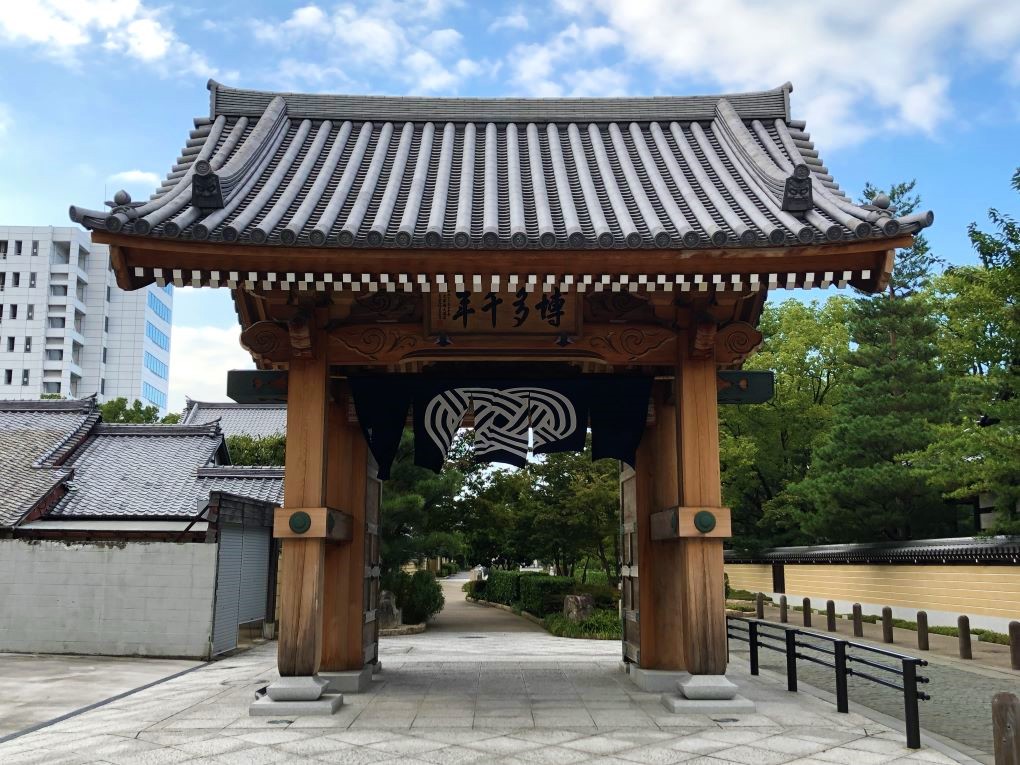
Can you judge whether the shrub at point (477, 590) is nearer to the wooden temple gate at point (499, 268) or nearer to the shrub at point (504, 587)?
the shrub at point (504, 587)

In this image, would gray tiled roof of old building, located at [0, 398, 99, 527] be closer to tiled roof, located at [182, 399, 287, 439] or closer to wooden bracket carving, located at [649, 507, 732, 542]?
tiled roof, located at [182, 399, 287, 439]

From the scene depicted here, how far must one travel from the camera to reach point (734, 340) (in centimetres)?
860

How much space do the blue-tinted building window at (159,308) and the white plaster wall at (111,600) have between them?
5975cm

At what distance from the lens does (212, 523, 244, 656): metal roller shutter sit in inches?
560

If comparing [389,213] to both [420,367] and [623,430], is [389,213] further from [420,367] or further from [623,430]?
[623,430]

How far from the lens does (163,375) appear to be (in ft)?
239

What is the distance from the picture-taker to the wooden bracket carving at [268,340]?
8234mm

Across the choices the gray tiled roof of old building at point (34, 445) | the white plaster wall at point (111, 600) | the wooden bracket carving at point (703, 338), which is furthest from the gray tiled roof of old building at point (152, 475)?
the wooden bracket carving at point (703, 338)

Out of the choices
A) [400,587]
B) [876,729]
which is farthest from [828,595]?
[876,729]

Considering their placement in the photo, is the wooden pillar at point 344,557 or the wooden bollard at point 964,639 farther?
the wooden bollard at point 964,639

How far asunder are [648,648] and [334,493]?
4119 millimetres

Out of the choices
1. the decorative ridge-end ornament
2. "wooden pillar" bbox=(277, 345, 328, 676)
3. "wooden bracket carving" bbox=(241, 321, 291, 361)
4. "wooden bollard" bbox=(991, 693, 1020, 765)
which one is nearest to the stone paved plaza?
"wooden pillar" bbox=(277, 345, 328, 676)

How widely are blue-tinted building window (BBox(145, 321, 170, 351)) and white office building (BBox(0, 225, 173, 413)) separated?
155 cm

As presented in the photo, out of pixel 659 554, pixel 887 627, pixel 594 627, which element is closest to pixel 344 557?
pixel 659 554
